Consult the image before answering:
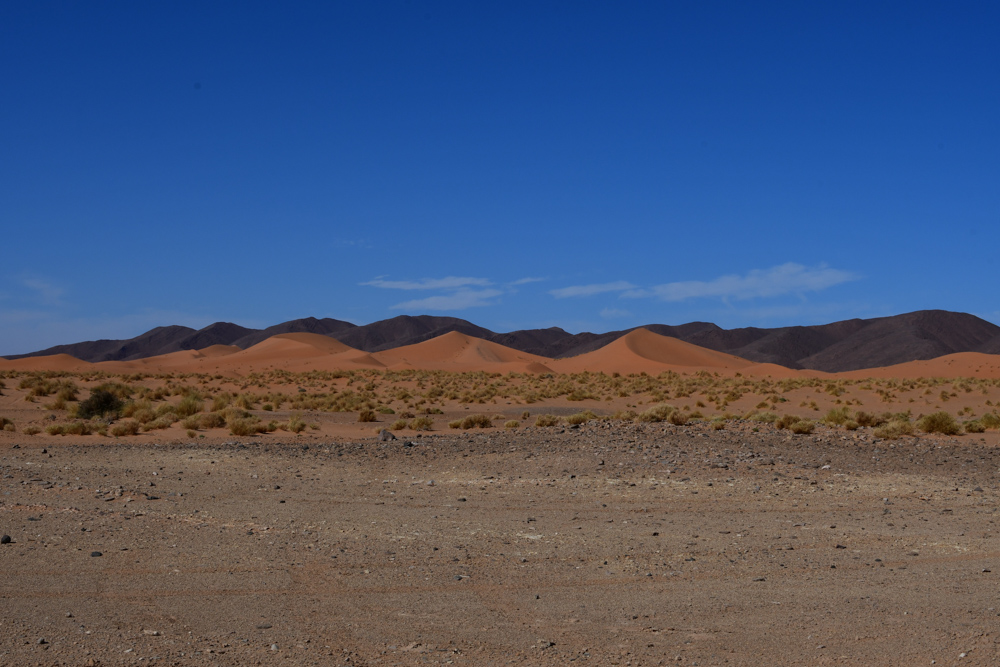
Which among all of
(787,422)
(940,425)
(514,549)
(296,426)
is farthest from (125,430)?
(940,425)

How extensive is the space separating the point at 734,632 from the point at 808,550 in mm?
3357

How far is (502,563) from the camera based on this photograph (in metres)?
8.11

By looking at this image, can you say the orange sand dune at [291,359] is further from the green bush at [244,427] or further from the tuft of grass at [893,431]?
the tuft of grass at [893,431]

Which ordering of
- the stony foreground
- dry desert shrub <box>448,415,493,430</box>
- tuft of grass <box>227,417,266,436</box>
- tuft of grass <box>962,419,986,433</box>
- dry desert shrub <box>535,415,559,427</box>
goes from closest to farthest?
the stony foreground < tuft of grass <box>962,419,986,433</box> < dry desert shrub <box>535,415,559,427</box> < tuft of grass <box>227,417,266,436</box> < dry desert shrub <box>448,415,493,430</box>

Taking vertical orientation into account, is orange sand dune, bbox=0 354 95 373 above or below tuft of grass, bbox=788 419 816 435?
above

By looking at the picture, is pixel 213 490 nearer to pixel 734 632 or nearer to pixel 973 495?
pixel 734 632

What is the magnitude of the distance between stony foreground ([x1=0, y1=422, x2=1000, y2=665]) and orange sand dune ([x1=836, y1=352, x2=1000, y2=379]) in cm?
7396

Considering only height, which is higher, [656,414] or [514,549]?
[656,414]

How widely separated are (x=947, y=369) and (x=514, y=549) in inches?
3512

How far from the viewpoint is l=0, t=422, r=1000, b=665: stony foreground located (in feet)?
18.6

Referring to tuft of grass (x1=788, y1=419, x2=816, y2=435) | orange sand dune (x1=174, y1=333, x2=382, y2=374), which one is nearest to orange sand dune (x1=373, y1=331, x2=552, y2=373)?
orange sand dune (x1=174, y1=333, x2=382, y2=374)

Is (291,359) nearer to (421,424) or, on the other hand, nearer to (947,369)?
(947,369)

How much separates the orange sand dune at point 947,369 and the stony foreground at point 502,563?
74.0 meters

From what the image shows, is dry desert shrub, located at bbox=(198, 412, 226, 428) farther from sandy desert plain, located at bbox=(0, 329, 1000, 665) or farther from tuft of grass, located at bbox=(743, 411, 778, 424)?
tuft of grass, located at bbox=(743, 411, 778, 424)
